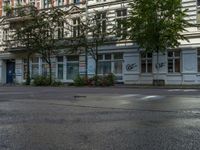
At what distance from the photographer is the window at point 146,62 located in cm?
3644

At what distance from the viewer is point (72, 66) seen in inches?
1681

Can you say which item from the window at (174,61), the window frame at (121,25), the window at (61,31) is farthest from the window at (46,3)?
the window at (174,61)

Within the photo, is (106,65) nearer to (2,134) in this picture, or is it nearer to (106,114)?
(106,114)

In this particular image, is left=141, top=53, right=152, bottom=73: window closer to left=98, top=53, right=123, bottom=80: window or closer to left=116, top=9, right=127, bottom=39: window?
left=98, top=53, right=123, bottom=80: window

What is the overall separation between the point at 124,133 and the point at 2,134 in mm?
2500

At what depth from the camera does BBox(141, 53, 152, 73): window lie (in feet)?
120

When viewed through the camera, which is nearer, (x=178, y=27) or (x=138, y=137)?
(x=138, y=137)

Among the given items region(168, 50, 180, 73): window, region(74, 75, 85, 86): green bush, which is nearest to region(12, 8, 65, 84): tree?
region(74, 75, 85, 86): green bush

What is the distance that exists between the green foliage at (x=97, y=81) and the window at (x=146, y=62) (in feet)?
11.7

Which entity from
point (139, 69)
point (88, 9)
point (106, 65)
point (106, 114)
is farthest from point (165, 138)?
point (88, 9)

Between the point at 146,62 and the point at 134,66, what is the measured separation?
128 cm

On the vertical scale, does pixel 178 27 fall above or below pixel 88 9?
below

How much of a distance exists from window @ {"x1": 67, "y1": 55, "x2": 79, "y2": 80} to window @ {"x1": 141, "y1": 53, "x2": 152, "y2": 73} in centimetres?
840

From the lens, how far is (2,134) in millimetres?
7875
